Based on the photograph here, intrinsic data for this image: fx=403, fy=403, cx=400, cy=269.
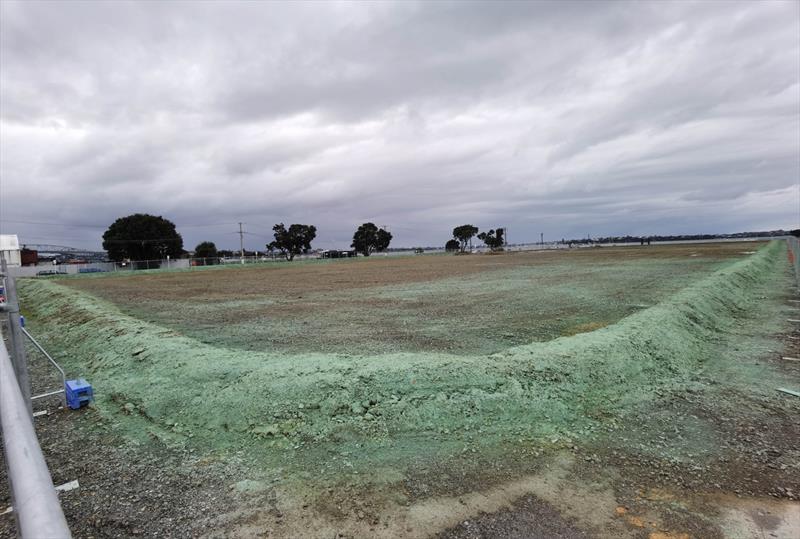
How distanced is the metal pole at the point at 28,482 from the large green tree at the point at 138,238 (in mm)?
74975

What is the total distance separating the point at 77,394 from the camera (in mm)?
4848

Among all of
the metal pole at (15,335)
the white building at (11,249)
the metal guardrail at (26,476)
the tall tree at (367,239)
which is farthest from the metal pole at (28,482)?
the tall tree at (367,239)

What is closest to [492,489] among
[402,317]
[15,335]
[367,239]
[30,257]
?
[15,335]

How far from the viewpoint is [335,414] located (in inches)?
161

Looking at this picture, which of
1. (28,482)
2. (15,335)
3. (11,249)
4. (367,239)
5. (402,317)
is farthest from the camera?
(367,239)

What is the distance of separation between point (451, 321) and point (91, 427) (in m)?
6.63

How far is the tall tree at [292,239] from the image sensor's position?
9306 cm

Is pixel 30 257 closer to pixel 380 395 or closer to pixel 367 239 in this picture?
pixel 367 239

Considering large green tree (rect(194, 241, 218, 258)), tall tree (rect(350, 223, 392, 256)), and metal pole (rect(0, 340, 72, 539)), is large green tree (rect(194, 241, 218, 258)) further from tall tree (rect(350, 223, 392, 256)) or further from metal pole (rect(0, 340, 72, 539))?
metal pole (rect(0, 340, 72, 539))

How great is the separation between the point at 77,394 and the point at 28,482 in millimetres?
4932

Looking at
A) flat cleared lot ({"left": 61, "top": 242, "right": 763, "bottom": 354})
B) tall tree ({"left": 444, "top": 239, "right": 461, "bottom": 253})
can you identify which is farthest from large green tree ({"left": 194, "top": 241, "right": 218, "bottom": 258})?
flat cleared lot ({"left": 61, "top": 242, "right": 763, "bottom": 354})

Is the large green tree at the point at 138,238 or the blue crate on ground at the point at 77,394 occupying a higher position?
the large green tree at the point at 138,238

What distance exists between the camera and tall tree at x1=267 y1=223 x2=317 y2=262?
9306 cm

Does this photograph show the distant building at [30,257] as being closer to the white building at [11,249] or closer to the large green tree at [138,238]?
the large green tree at [138,238]
